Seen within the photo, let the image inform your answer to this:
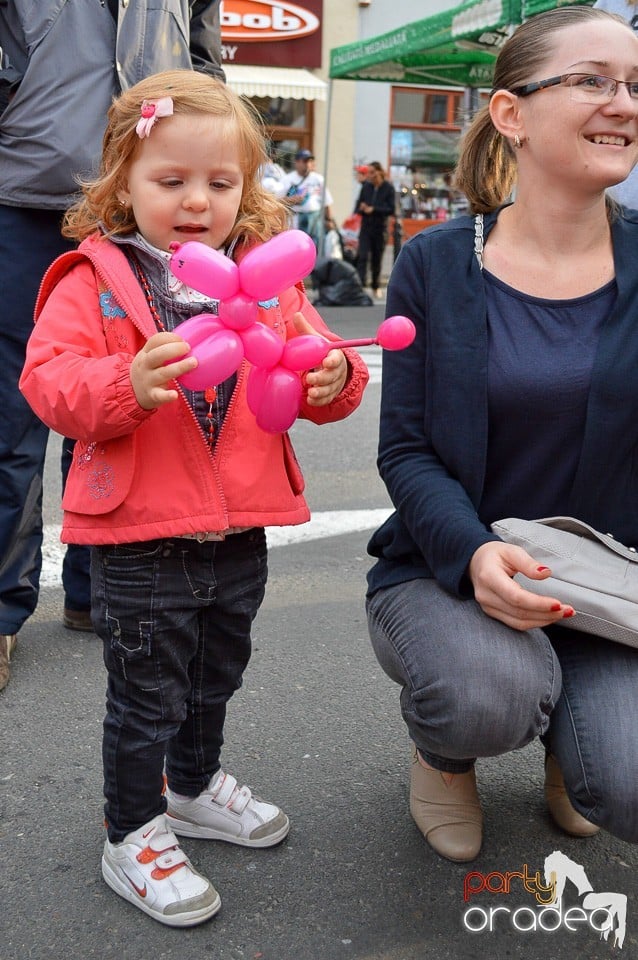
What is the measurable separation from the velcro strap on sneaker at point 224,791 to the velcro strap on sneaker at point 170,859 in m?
0.19

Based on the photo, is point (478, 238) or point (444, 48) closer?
point (478, 238)

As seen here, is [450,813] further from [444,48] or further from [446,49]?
[446,49]

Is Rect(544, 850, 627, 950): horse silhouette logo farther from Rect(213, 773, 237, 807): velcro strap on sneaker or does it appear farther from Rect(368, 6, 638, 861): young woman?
Rect(213, 773, 237, 807): velcro strap on sneaker

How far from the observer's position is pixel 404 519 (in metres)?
2.11

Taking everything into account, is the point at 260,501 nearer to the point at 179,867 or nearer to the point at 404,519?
the point at 404,519

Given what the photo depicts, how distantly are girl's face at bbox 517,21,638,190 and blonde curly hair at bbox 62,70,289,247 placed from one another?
0.54m

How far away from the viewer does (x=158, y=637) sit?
1.91 m

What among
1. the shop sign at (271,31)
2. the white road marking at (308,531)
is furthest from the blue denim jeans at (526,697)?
the shop sign at (271,31)

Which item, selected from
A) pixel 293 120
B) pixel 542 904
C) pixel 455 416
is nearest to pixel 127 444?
pixel 455 416

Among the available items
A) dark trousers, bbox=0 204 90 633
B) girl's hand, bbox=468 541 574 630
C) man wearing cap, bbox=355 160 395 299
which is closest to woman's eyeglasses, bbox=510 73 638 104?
girl's hand, bbox=468 541 574 630

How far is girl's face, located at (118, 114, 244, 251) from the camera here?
6.01 feet

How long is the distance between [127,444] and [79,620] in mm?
1471

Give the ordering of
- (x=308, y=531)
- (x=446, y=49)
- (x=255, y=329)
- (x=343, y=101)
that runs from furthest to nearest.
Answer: (x=343, y=101) < (x=446, y=49) < (x=308, y=531) < (x=255, y=329)

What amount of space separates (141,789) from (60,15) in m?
1.86
